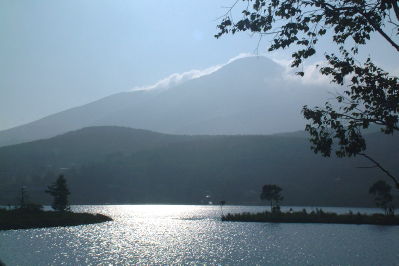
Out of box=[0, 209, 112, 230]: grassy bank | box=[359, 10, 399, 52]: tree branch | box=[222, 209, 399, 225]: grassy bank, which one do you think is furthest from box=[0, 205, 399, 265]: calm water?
box=[359, 10, 399, 52]: tree branch

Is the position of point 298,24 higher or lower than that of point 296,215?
higher

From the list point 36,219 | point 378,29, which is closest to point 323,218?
point 36,219

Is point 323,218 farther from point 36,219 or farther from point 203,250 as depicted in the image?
point 36,219

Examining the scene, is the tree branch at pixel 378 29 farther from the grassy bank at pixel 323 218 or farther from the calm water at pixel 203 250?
the grassy bank at pixel 323 218

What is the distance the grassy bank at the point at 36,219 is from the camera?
314 ft

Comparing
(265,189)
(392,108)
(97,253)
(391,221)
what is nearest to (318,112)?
(392,108)

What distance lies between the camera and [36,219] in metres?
104

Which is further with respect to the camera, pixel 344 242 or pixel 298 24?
pixel 344 242

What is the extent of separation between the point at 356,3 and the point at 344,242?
228 ft

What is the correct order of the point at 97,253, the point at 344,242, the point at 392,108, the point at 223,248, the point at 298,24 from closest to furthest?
the point at 392,108
the point at 298,24
the point at 97,253
the point at 223,248
the point at 344,242

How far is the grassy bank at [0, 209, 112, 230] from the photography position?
314ft

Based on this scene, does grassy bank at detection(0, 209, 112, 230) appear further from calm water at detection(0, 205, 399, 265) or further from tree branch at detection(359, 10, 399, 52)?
tree branch at detection(359, 10, 399, 52)

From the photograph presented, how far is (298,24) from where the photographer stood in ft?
52.6

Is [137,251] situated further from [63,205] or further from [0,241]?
[63,205]
